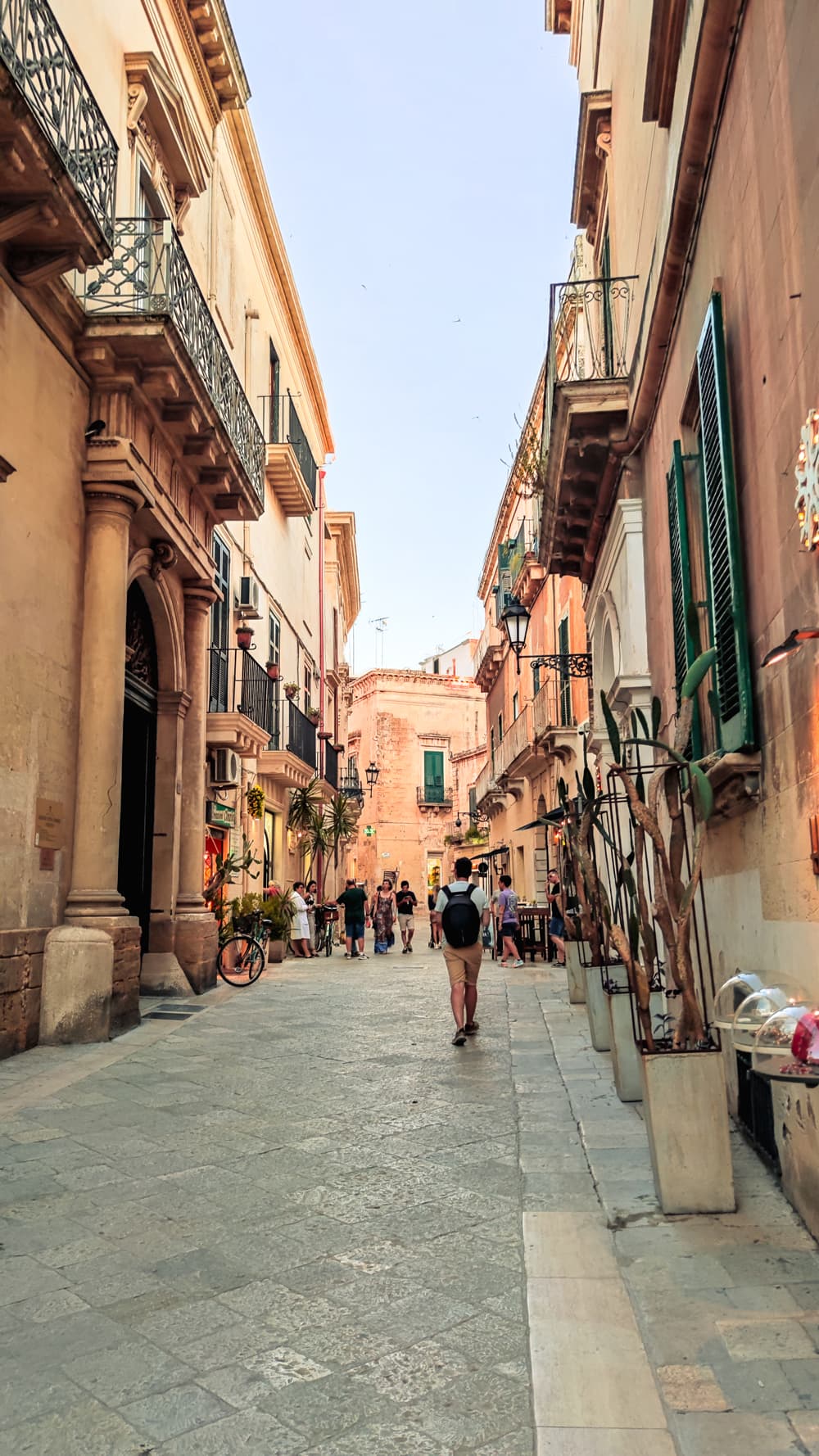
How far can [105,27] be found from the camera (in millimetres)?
10953

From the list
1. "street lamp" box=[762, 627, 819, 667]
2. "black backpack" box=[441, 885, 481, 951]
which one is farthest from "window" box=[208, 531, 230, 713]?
"street lamp" box=[762, 627, 819, 667]

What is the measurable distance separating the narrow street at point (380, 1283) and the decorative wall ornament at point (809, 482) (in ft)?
8.32

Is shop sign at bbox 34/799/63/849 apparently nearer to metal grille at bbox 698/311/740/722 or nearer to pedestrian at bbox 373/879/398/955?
metal grille at bbox 698/311/740/722

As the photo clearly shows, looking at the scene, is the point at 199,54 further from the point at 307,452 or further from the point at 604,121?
the point at 307,452

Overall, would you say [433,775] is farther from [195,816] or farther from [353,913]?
[195,816]

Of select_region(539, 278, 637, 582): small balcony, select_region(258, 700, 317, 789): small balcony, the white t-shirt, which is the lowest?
the white t-shirt

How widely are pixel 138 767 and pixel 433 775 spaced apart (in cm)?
3935

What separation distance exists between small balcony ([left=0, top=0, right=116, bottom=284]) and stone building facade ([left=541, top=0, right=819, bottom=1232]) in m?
4.10

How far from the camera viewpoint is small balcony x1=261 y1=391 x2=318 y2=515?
21359 mm

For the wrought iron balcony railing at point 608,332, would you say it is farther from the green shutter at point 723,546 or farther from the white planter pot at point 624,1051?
the white planter pot at point 624,1051

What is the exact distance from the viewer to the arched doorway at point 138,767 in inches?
487

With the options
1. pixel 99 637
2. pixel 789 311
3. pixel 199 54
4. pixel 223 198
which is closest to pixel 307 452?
pixel 223 198

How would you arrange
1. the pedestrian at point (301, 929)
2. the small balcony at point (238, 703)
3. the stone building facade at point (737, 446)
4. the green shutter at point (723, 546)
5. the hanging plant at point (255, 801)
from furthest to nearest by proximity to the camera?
1. the pedestrian at point (301, 929)
2. the hanging plant at point (255, 801)
3. the small balcony at point (238, 703)
4. the green shutter at point (723, 546)
5. the stone building facade at point (737, 446)

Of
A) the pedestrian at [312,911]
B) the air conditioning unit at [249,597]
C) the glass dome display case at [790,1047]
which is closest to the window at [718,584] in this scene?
the glass dome display case at [790,1047]
